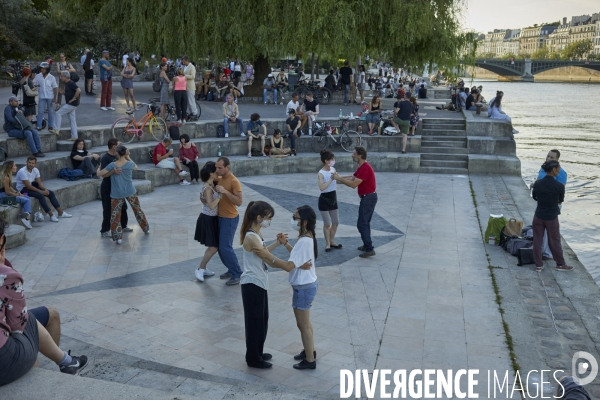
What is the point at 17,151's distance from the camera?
1456cm

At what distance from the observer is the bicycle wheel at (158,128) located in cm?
1809

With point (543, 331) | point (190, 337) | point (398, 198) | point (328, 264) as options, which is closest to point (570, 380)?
point (543, 331)

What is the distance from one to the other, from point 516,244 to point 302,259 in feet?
20.0

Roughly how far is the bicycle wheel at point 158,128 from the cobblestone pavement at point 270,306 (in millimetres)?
5299

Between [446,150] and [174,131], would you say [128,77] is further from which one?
[446,150]

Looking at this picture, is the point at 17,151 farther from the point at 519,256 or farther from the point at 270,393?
the point at 270,393

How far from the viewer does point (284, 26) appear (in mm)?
23578

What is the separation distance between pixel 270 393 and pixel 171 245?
6499mm

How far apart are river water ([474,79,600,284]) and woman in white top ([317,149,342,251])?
4.68 m

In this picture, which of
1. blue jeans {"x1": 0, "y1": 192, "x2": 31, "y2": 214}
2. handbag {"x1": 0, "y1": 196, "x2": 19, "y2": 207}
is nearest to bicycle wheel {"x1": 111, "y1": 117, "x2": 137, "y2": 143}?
blue jeans {"x1": 0, "y1": 192, "x2": 31, "y2": 214}

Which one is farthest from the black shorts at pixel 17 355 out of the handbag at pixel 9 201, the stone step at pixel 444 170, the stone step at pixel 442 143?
the stone step at pixel 442 143

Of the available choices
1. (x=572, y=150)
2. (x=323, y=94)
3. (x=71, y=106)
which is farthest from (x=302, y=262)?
(x=572, y=150)

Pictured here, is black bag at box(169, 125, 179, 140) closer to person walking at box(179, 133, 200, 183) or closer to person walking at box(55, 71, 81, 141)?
person walking at box(179, 133, 200, 183)

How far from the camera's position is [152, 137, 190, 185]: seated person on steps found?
1633 centimetres
